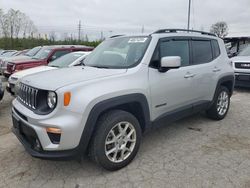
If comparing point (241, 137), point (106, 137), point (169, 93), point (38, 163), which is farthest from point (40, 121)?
point (241, 137)

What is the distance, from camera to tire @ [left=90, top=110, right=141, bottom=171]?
262 cm

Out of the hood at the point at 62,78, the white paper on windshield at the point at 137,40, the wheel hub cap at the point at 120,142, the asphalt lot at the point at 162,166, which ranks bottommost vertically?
the asphalt lot at the point at 162,166

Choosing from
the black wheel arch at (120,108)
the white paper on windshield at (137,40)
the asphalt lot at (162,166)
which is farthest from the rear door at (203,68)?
the black wheel arch at (120,108)

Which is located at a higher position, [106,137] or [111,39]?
[111,39]

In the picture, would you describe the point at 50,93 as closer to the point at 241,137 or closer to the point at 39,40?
the point at 241,137

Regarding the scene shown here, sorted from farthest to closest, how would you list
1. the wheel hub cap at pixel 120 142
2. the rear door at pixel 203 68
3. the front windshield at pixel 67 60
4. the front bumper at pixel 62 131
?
the front windshield at pixel 67 60 → the rear door at pixel 203 68 → the wheel hub cap at pixel 120 142 → the front bumper at pixel 62 131

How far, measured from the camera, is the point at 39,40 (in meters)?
32.4

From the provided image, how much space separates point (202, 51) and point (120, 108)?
7.23 feet

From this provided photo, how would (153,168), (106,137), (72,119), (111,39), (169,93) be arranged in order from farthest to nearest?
(111,39)
(169,93)
(153,168)
(106,137)
(72,119)

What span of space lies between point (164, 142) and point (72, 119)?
6.18 ft

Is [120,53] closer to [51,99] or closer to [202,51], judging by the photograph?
[51,99]

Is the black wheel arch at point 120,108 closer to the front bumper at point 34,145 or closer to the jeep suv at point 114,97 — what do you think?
the jeep suv at point 114,97

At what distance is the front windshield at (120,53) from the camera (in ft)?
10.5

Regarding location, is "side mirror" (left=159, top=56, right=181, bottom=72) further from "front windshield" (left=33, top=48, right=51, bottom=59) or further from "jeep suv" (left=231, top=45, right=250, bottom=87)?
"front windshield" (left=33, top=48, right=51, bottom=59)
